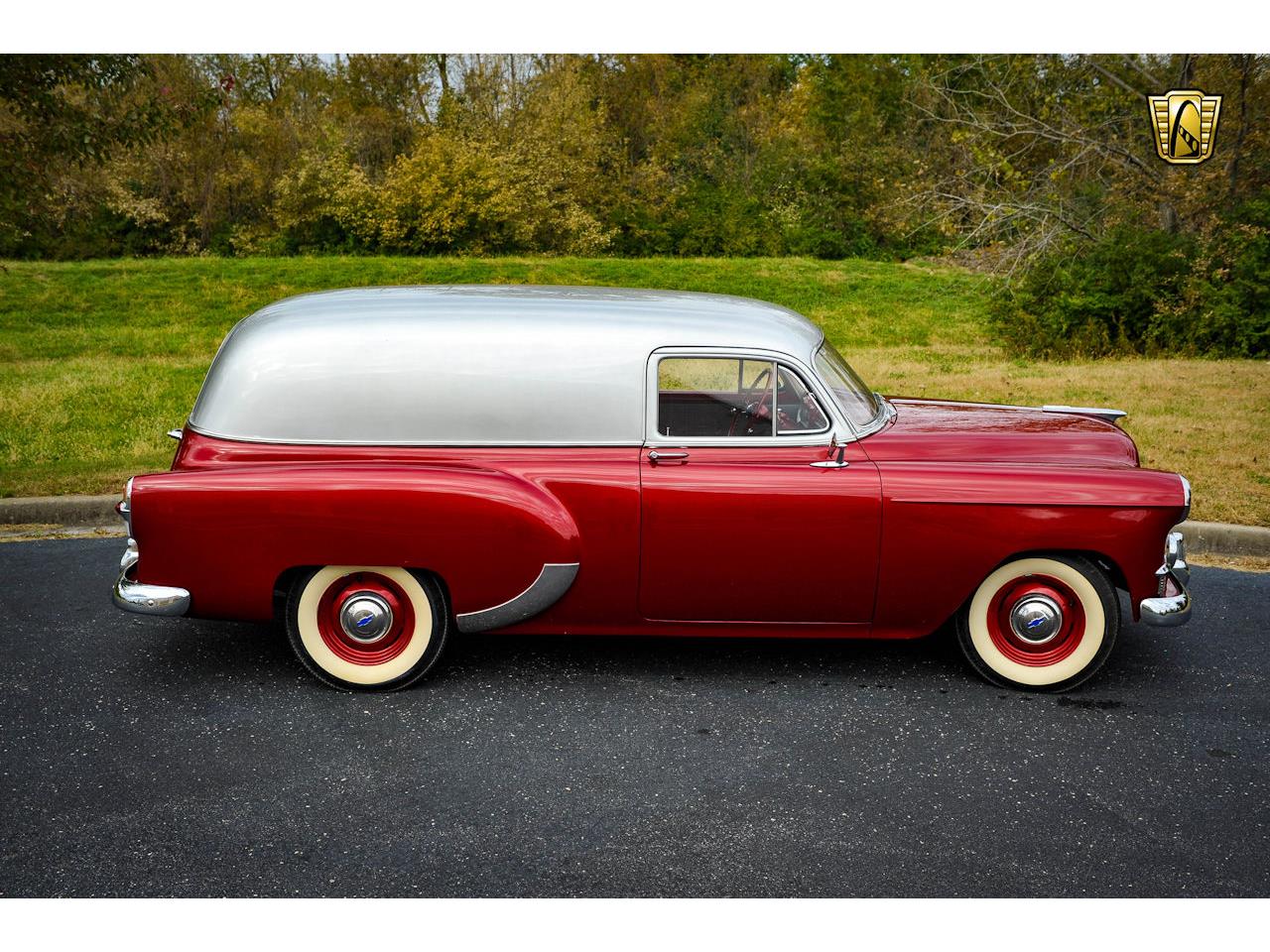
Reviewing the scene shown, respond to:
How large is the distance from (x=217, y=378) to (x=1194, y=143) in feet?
44.1

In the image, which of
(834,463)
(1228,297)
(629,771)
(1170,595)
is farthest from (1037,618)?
(1228,297)

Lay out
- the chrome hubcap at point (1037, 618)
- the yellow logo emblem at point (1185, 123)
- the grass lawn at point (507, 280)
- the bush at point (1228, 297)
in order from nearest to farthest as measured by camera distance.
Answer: the chrome hubcap at point (1037, 618)
the grass lawn at point (507, 280)
the yellow logo emblem at point (1185, 123)
the bush at point (1228, 297)

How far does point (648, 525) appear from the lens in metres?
4.46

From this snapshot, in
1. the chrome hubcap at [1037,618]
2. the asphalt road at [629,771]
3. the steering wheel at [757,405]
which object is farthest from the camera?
the steering wheel at [757,405]

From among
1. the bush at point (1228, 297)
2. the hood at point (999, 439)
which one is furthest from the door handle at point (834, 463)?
the bush at point (1228, 297)

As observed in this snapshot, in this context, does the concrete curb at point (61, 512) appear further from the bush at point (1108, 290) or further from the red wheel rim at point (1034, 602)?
the bush at point (1108, 290)

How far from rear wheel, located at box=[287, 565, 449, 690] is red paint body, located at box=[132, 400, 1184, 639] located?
106 mm

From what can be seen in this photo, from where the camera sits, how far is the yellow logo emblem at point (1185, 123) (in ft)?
43.8

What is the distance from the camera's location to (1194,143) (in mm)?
14078

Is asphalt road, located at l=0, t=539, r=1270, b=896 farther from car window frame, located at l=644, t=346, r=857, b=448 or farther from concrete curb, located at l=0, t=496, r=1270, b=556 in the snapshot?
concrete curb, located at l=0, t=496, r=1270, b=556

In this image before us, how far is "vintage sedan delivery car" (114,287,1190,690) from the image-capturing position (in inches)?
174

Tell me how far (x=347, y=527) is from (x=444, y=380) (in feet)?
2.33

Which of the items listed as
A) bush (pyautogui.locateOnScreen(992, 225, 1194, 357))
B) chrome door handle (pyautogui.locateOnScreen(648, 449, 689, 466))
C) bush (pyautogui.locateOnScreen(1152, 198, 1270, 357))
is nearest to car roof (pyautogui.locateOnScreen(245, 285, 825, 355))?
chrome door handle (pyautogui.locateOnScreen(648, 449, 689, 466))

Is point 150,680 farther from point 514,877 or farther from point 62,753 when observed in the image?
point 514,877
